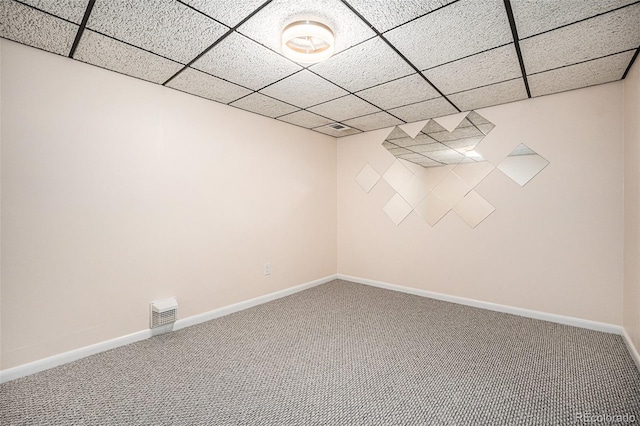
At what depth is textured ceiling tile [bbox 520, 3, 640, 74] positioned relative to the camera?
1843 millimetres

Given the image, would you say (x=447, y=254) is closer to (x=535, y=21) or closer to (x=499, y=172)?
(x=499, y=172)

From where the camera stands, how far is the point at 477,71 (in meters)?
2.55

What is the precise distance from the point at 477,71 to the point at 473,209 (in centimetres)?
170

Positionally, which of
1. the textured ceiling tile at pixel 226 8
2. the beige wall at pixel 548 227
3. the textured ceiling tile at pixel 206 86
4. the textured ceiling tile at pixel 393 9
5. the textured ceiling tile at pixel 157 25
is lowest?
the beige wall at pixel 548 227

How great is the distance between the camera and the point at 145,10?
177cm

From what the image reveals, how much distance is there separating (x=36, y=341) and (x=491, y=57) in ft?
13.2

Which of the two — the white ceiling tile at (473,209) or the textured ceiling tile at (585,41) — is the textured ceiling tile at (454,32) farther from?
the white ceiling tile at (473,209)

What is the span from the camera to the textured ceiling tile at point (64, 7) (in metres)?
1.70

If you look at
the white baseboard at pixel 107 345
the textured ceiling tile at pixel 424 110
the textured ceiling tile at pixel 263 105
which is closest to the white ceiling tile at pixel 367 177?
the textured ceiling tile at pixel 424 110

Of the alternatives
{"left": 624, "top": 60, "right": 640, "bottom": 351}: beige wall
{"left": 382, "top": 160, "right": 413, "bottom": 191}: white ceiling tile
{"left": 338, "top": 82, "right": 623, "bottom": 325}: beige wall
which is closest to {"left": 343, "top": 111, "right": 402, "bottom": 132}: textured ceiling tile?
{"left": 382, "top": 160, "right": 413, "bottom": 191}: white ceiling tile

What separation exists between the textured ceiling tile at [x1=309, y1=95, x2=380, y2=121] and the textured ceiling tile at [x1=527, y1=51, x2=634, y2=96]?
156 cm

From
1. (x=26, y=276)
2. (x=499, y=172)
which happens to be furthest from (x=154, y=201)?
(x=499, y=172)

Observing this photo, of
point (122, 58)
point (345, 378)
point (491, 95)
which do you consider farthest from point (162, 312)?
point (491, 95)

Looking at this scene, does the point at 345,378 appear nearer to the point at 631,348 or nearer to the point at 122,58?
the point at 631,348
